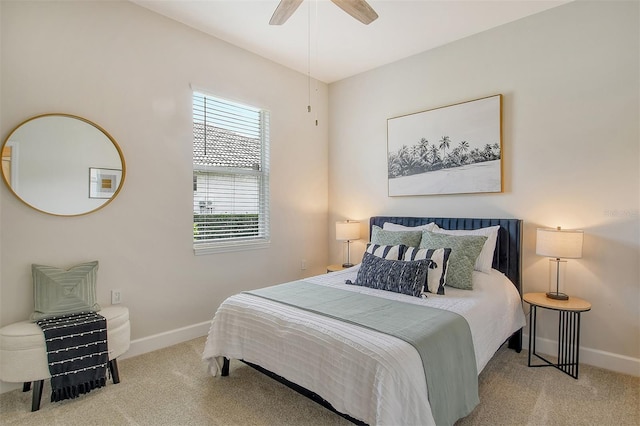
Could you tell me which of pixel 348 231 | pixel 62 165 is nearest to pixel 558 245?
pixel 348 231

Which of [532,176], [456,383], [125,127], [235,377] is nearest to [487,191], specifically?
[532,176]

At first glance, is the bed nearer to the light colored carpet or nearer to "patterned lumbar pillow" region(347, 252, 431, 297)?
"patterned lumbar pillow" region(347, 252, 431, 297)

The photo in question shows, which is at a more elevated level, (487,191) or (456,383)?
(487,191)

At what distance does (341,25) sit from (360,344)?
2.86m

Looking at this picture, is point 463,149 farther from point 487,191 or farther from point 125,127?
point 125,127

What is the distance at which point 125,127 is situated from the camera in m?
2.87

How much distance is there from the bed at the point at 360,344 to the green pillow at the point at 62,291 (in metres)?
1.01

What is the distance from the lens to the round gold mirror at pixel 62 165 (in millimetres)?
2371

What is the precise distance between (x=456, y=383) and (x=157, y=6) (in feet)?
12.0

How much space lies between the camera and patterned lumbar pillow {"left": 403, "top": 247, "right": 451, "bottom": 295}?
2615mm

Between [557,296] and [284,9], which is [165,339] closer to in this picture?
[284,9]

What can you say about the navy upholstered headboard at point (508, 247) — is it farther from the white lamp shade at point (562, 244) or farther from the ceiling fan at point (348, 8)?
the ceiling fan at point (348, 8)

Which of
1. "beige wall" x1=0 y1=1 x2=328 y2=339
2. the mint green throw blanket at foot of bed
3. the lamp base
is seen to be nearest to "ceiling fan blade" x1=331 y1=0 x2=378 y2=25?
"beige wall" x1=0 y1=1 x2=328 y2=339

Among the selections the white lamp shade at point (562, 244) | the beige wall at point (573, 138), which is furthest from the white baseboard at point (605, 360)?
the white lamp shade at point (562, 244)
